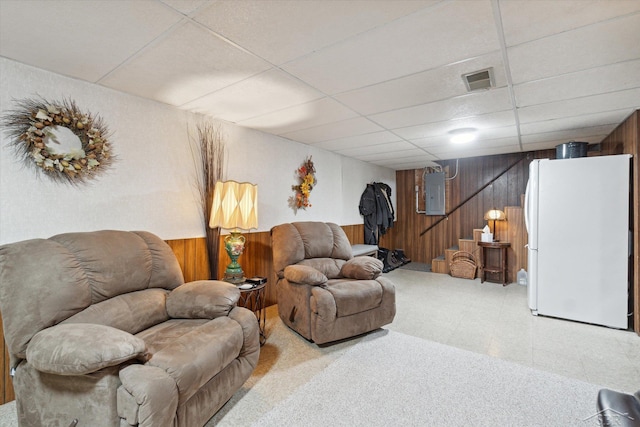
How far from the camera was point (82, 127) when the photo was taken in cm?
206

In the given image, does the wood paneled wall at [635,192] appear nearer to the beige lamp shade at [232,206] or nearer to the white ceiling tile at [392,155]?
the white ceiling tile at [392,155]

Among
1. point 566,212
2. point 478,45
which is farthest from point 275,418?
point 566,212

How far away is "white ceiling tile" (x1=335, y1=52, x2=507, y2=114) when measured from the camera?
6.29 feet

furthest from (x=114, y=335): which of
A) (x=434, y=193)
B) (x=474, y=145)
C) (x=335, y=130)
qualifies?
(x=434, y=193)

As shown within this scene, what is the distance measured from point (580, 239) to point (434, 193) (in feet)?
10.1

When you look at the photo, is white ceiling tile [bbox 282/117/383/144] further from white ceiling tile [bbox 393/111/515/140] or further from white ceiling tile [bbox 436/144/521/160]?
white ceiling tile [bbox 436/144/521/160]

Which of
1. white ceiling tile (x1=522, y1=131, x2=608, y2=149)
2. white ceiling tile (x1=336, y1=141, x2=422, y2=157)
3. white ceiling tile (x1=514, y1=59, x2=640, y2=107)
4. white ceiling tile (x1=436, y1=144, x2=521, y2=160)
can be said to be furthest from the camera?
white ceiling tile (x1=436, y1=144, x2=521, y2=160)

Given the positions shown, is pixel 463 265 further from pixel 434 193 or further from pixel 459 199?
pixel 434 193

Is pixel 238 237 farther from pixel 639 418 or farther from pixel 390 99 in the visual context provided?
pixel 639 418

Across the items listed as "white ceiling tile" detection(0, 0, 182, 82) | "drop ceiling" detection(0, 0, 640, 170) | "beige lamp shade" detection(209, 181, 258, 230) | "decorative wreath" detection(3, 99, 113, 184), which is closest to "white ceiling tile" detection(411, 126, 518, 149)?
"drop ceiling" detection(0, 0, 640, 170)

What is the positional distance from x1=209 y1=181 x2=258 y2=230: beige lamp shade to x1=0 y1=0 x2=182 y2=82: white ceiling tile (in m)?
1.18

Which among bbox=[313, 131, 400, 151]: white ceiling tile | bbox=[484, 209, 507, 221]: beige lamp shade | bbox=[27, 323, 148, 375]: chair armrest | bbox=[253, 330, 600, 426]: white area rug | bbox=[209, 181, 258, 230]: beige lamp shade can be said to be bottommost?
bbox=[253, 330, 600, 426]: white area rug

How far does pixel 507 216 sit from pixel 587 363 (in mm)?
3003

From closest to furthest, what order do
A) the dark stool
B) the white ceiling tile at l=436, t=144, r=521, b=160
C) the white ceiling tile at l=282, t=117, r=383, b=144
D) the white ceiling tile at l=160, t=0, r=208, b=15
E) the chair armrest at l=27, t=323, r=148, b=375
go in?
the dark stool
the chair armrest at l=27, t=323, r=148, b=375
the white ceiling tile at l=160, t=0, r=208, b=15
the white ceiling tile at l=282, t=117, r=383, b=144
the white ceiling tile at l=436, t=144, r=521, b=160
